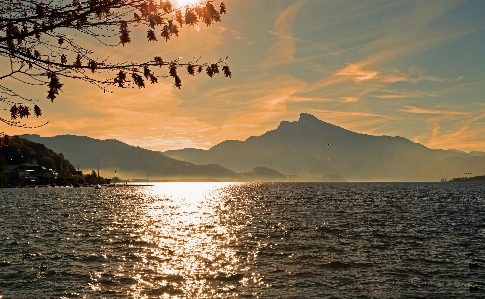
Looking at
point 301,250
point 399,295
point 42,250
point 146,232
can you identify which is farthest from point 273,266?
point 146,232

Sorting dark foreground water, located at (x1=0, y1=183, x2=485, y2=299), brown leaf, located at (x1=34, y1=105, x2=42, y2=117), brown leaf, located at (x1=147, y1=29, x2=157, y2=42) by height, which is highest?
brown leaf, located at (x1=147, y1=29, x2=157, y2=42)

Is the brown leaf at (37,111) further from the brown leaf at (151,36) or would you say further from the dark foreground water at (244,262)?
the dark foreground water at (244,262)

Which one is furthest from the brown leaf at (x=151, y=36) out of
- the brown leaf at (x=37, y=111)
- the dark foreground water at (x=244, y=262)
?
the dark foreground water at (x=244, y=262)

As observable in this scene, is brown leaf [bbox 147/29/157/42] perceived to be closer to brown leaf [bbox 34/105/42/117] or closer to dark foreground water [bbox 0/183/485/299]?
brown leaf [bbox 34/105/42/117]

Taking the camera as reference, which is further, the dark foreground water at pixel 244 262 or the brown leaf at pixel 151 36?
the dark foreground water at pixel 244 262

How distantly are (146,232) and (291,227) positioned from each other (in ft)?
63.2

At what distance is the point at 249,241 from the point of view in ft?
143

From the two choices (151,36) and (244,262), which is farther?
(244,262)

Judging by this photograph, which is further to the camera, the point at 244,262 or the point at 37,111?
the point at 244,262

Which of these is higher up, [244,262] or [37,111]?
[37,111]

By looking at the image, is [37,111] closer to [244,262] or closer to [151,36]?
[151,36]

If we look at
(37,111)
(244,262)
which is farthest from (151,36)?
(244,262)

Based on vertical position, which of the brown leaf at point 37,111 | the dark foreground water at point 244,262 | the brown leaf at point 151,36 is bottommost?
the dark foreground water at point 244,262

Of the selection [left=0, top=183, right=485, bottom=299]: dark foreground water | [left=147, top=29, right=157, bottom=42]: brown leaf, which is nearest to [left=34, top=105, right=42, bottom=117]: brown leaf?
[left=147, top=29, right=157, bottom=42]: brown leaf
